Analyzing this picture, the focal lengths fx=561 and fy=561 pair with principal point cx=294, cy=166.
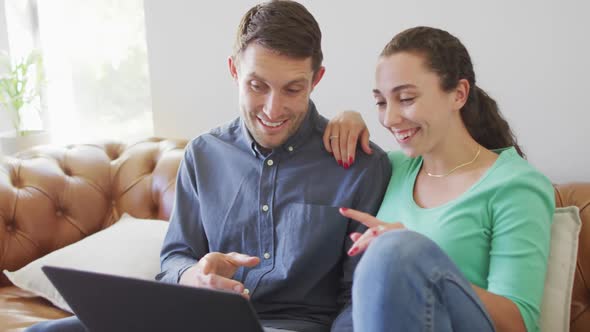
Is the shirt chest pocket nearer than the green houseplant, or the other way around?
the shirt chest pocket

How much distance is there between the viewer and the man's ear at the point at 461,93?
111cm

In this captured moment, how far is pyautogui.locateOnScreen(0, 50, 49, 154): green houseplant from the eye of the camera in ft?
6.96

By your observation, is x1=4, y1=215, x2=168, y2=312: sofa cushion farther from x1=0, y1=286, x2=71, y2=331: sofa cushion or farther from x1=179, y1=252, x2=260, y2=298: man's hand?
x1=179, y1=252, x2=260, y2=298: man's hand

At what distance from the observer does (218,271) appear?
1081 millimetres

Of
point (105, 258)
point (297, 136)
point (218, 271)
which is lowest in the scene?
point (105, 258)

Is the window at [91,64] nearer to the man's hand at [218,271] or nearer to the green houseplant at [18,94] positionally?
the green houseplant at [18,94]

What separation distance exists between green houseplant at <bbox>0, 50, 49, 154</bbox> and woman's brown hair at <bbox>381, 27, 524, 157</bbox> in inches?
61.9

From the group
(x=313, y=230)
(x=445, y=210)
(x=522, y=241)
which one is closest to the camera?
(x=522, y=241)

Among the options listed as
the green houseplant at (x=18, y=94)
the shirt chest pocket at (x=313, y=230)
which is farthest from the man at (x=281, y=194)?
the green houseplant at (x=18, y=94)

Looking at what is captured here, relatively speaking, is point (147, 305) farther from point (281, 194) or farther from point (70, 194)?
point (70, 194)

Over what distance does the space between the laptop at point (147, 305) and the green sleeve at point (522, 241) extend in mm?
450

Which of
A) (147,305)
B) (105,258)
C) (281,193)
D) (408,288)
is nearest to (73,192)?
(105,258)

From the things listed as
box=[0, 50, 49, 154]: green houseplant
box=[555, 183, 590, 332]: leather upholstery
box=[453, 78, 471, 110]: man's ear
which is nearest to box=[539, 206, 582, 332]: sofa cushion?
box=[555, 183, 590, 332]: leather upholstery

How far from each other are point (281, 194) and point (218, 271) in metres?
0.25
